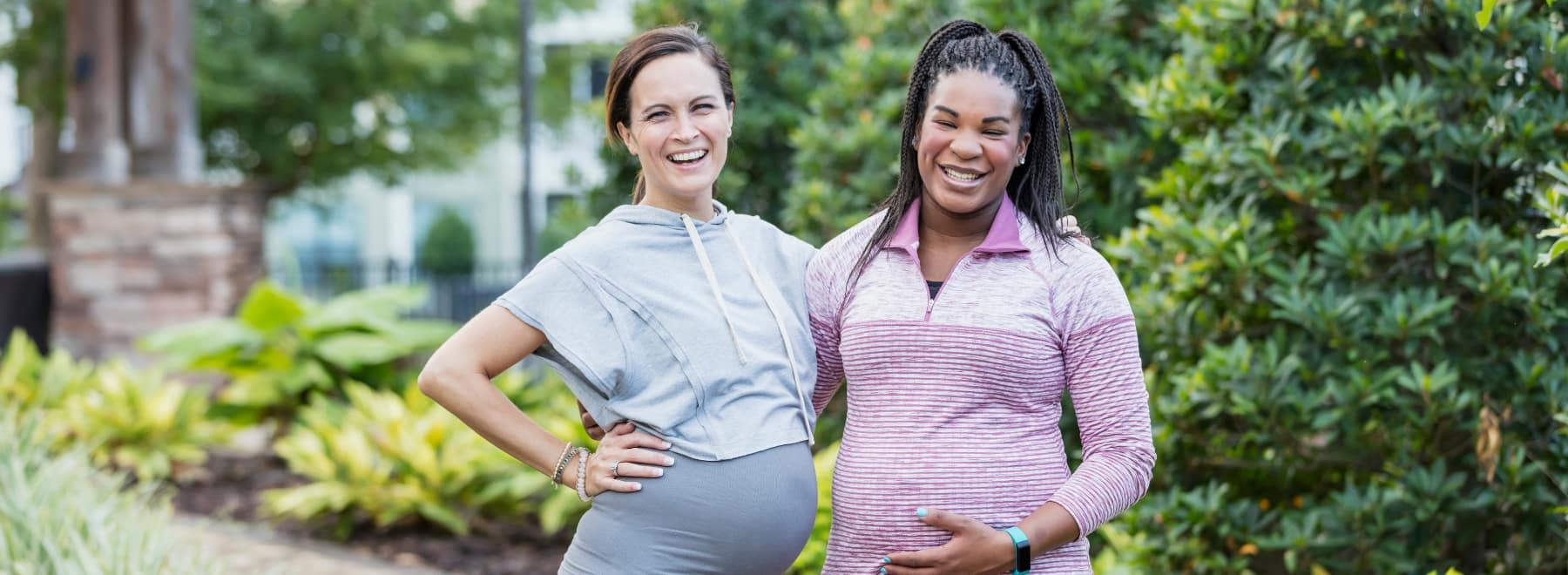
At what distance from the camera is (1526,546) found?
10.6 feet

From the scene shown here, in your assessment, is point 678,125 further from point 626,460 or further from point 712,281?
point 626,460

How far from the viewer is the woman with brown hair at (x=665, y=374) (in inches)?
86.8

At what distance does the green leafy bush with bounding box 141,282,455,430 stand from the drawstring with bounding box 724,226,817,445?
548 cm

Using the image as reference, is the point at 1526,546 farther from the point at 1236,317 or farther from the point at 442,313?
the point at 442,313

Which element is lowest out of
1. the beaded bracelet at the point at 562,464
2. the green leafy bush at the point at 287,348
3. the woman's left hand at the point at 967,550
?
the green leafy bush at the point at 287,348

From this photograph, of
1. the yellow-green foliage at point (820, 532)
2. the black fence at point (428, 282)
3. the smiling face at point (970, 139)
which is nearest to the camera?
the smiling face at point (970, 139)

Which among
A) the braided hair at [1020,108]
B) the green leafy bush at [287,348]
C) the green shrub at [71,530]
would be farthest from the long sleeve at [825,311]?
the green leafy bush at [287,348]

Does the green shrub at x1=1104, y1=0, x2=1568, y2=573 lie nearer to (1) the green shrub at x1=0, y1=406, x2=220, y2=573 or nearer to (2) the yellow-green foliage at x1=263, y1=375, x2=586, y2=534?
(1) the green shrub at x1=0, y1=406, x2=220, y2=573

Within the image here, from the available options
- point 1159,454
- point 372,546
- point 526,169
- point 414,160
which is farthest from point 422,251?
point 1159,454

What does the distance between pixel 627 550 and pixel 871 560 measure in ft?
1.27

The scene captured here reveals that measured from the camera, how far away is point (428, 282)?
49.7 ft

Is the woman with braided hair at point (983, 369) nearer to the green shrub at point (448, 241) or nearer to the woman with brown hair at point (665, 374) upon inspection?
the woman with brown hair at point (665, 374)

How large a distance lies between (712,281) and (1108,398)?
651 mm

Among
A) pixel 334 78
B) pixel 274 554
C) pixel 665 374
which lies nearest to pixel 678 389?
pixel 665 374
